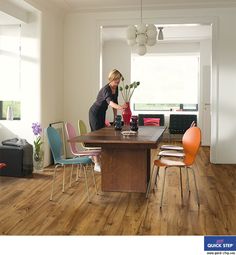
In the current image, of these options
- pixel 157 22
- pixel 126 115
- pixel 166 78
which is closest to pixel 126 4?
pixel 157 22

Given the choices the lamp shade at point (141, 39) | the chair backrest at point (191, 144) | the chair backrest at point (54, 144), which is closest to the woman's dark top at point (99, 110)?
the lamp shade at point (141, 39)

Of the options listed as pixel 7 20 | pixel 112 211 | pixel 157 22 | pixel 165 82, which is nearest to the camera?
pixel 112 211

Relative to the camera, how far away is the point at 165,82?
1061cm

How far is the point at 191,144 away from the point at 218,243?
2.29 meters

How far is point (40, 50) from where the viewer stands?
563cm

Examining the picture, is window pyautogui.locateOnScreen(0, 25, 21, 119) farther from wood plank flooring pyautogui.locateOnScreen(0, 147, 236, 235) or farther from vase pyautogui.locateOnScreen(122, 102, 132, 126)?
vase pyautogui.locateOnScreen(122, 102, 132, 126)

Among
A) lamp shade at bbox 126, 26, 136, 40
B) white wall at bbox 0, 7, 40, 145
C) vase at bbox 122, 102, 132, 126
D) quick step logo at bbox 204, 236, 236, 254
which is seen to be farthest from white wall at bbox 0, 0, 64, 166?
quick step logo at bbox 204, 236, 236, 254

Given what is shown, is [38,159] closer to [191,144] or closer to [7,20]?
[7,20]

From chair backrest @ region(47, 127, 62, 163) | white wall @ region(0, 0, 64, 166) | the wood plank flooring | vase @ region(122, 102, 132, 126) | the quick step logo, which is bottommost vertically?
the wood plank flooring

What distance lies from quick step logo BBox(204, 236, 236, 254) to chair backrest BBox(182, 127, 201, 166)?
2.20 meters

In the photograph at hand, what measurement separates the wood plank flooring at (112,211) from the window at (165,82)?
582cm

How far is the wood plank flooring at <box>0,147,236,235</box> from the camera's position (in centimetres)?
309

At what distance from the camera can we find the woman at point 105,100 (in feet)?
15.0

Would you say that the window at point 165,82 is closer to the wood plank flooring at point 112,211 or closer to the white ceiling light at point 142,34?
the white ceiling light at point 142,34
